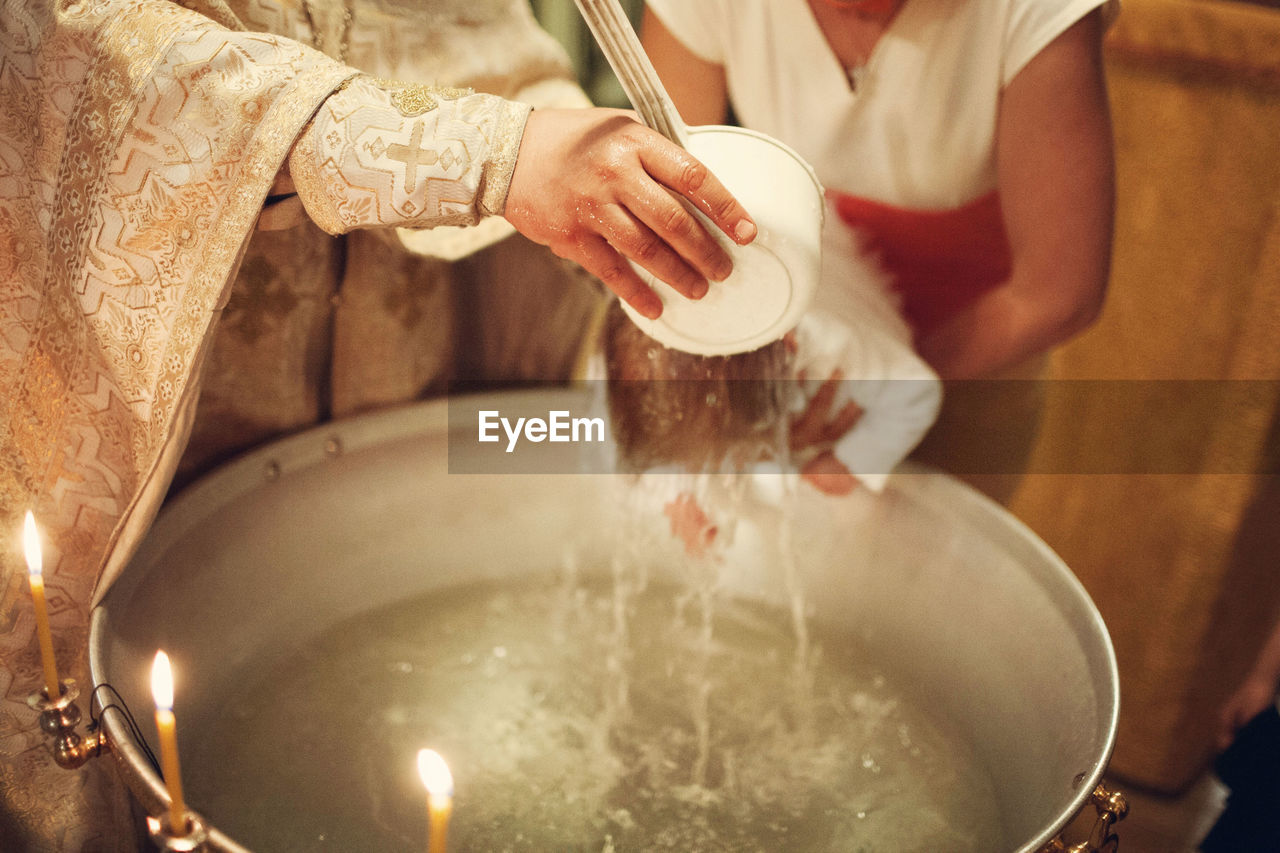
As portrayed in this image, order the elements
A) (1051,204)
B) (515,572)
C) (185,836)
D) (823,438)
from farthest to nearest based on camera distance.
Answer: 1. (515,572)
2. (823,438)
3. (1051,204)
4. (185,836)

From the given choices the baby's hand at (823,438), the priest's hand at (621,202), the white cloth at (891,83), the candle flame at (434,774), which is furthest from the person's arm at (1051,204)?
the candle flame at (434,774)

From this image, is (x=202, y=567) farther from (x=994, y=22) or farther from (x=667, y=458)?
(x=994, y=22)

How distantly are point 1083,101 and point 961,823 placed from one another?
690 millimetres

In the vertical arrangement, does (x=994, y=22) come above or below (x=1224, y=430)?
above

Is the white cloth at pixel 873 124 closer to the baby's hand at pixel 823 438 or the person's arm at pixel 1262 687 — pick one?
the baby's hand at pixel 823 438

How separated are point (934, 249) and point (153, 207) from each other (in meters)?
0.80

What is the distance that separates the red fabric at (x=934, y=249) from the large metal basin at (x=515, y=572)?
8.4 inches

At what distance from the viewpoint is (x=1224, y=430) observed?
1.36 m

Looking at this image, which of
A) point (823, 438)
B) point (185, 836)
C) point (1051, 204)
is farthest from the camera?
point (823, 438)

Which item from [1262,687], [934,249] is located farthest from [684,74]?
[1262,687]

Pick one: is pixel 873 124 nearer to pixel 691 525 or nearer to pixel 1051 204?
pixel 1051 204

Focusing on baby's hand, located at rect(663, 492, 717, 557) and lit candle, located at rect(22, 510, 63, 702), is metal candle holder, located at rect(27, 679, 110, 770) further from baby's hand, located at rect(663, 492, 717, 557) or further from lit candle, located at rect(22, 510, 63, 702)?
baby's hand, located at rect(663, 492, 717, 557)

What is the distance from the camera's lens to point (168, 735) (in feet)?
1.90

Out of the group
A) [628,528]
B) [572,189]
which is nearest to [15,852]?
[628,528]
